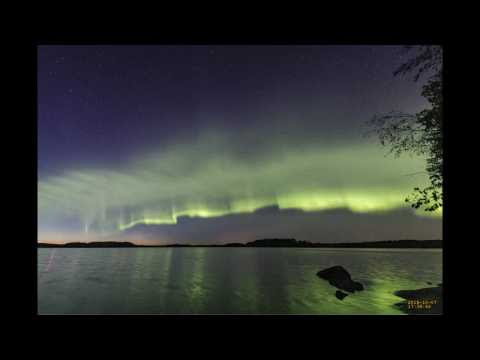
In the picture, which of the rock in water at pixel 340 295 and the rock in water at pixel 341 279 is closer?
the rock in water at pixel 340 295

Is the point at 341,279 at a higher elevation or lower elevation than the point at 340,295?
higher

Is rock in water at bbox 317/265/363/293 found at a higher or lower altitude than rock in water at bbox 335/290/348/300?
higher

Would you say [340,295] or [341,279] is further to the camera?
[341,279]

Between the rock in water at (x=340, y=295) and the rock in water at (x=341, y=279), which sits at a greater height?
the rock in water at (x=341, y=279)
